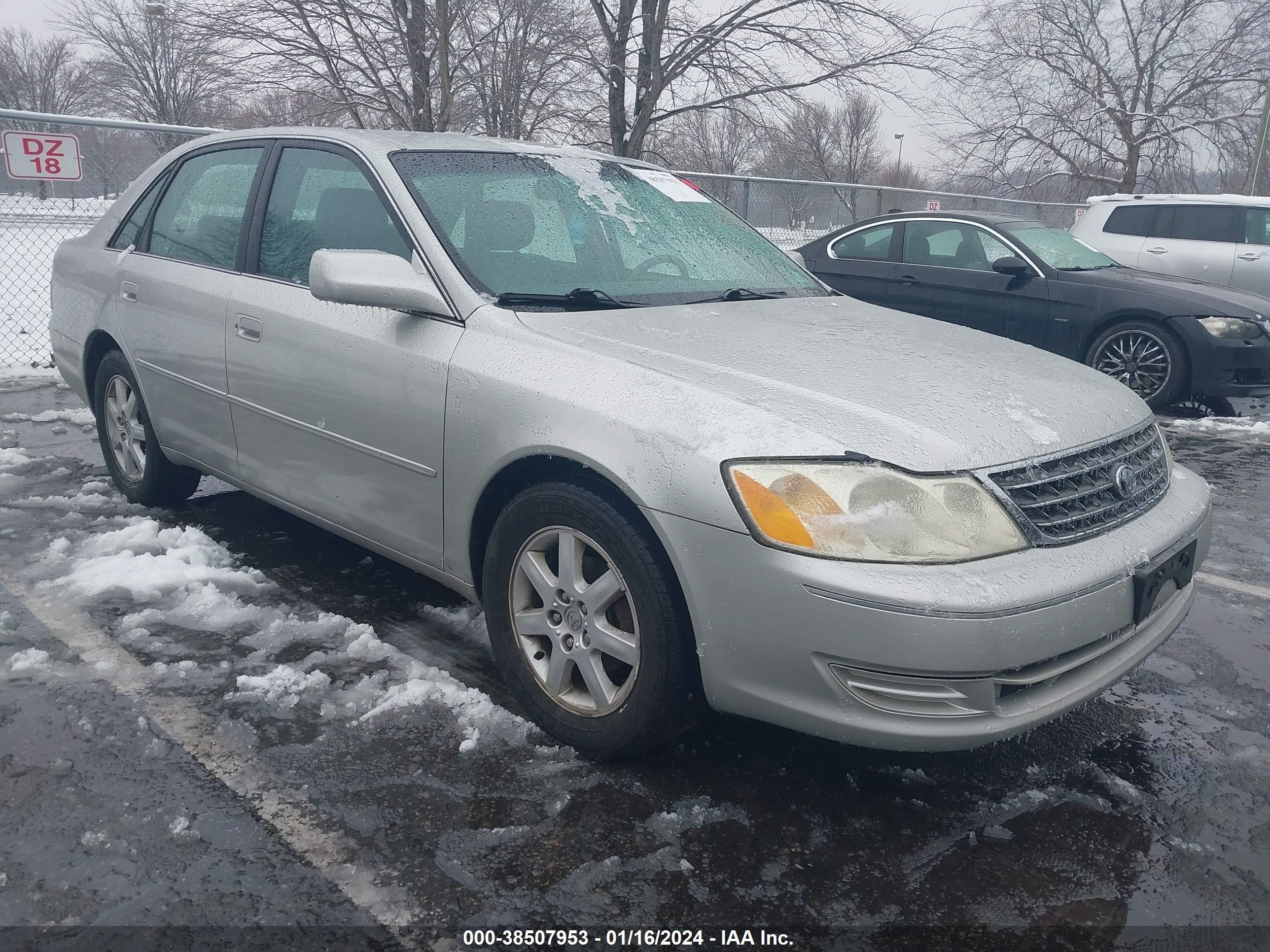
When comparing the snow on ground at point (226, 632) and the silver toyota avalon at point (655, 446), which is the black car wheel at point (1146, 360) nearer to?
the silver toyota avalon at point (655, 446)

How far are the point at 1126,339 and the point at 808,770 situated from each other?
21.4 feet

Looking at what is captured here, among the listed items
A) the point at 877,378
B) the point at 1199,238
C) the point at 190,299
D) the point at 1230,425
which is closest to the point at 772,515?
the point at 877,378

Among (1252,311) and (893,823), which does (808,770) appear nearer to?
(893,823)

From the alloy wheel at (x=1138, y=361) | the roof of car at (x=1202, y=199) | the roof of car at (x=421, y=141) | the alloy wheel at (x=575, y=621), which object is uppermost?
the roof of car at (x=1202, y=199)

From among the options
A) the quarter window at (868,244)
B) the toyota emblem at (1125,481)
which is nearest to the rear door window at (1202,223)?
the quarter window at (868,244)

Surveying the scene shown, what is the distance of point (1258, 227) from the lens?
10789mm

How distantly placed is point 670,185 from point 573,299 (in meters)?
1.19

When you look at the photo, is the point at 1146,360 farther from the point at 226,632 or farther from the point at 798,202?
the point at 226,632

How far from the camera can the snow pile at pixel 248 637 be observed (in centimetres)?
302

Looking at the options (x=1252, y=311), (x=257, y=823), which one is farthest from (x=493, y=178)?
(x=1252, y=311)

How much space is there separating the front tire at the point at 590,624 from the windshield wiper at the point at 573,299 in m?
0.63

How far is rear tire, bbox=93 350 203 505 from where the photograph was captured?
4555 millimetres

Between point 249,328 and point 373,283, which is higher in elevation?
point 373,283

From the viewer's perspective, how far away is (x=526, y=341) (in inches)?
112
